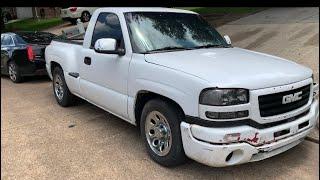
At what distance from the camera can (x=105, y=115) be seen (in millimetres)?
6793

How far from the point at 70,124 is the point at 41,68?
4.19 m

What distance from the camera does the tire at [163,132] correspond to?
434 centimetres

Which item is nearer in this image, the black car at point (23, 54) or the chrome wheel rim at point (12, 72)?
the black car at point (23, 54)

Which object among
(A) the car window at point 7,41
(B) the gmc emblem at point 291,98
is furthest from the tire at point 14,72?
(B) the gmc emblem at point 291,98

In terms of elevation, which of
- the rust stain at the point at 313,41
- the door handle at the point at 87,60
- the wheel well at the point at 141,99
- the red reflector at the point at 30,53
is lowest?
the rust stain at the point at 313,41

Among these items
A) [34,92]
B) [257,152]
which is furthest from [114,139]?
[34,92]

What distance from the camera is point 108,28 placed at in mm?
5770

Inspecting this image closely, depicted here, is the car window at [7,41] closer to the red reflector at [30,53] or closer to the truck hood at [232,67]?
the red reflector at [30,53]

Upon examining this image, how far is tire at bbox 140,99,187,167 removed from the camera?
4344 millimetres

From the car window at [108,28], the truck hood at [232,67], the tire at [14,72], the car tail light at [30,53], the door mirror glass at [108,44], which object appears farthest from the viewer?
the tire at [14,72]

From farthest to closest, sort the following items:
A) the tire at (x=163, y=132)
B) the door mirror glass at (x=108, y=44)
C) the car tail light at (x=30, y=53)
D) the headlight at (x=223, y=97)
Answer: the car tail light at (x=30, y=53), the door mirror glass at (x=108, y=44), the tire at (x=163, y=132), the headlight at (x=223, y=97)

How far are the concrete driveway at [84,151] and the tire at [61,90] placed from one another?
0.41 feet

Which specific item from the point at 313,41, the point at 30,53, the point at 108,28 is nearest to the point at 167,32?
the point at 108,28
